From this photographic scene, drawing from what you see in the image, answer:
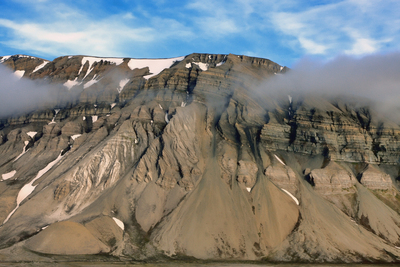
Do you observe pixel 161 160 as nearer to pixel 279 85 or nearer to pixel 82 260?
pixel 82 260

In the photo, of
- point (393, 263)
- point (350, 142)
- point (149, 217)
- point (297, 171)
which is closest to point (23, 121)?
point (149, 217)

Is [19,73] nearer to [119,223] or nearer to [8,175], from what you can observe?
[8,175]

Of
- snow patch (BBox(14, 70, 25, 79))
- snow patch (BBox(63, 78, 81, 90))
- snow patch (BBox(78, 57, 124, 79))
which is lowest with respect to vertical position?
snow patch (BBox(63, 78, 81, 90))

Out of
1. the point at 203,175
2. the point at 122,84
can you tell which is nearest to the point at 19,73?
the point at 122,84

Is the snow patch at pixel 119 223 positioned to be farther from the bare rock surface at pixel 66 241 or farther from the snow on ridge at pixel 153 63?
the snow on ridge at pixel 153 63

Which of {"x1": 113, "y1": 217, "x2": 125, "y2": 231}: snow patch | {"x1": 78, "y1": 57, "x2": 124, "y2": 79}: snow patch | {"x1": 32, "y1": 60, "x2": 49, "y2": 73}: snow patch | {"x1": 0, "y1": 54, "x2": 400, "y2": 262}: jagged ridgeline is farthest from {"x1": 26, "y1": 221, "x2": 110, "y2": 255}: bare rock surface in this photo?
{"x1": 32, "y1": 60, "x2": 49, "y2": 73}: snow patch

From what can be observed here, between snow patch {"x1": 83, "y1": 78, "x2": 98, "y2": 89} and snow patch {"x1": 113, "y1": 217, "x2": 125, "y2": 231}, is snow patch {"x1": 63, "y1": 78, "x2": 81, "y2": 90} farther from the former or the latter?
snow patch {"x1": 113, "y1": 217, "x2": 125, "y2": 231}

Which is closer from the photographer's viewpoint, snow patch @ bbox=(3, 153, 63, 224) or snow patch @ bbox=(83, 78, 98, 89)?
snow patch @ bbox=(3, 153, 63, 224)
